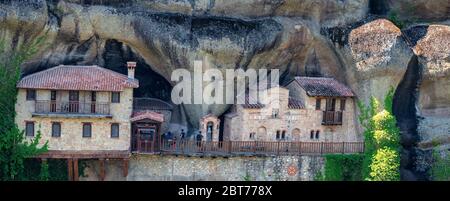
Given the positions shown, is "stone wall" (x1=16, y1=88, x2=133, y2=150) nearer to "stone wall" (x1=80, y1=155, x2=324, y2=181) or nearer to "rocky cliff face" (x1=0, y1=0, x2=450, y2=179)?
"stone wall" (x1=80, y1=155, x2=324, y2=181)

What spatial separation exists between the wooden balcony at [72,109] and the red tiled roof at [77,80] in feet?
2.67

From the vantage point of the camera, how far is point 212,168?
42312 millimetres

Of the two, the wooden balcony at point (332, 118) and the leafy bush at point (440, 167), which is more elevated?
the wooden balcony at point (332, 118)

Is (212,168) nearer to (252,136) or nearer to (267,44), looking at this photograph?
(252,136)

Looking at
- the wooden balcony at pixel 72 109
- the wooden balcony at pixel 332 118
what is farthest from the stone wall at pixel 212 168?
the wooden balcony at pixel 72 109

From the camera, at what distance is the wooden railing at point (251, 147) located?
42.0 m

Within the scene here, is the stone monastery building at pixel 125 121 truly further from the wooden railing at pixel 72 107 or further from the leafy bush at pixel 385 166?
the leafy bush at pixel 385 166

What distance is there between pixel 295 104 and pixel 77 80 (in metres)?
11.3

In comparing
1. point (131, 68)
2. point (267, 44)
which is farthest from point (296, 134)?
point (131, 68)

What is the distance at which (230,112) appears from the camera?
44656 millimetres

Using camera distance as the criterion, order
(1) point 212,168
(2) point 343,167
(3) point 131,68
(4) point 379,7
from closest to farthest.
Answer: (3) point 131,68
(1) point 212,168
(2) point 343,167
(4) point 379,7

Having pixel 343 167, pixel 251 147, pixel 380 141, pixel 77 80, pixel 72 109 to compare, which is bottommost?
pixel 343 167

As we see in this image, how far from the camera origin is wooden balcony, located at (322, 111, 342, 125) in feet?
145
